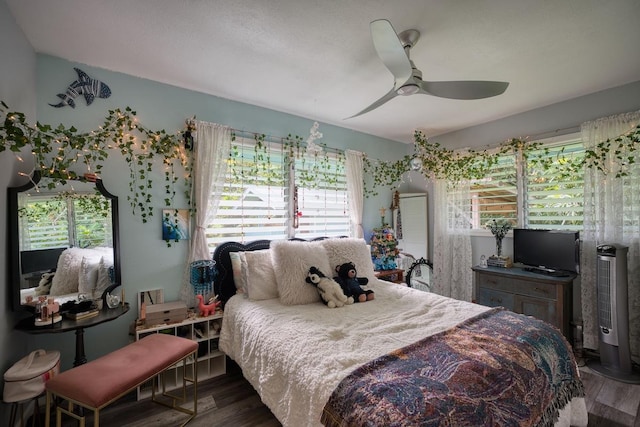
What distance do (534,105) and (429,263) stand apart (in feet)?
7.65

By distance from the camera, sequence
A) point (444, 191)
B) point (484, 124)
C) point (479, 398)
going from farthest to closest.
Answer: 1. point (444, 191)
2. point (484, 124)
3. point (479, 398)

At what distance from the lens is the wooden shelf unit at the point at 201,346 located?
220cm

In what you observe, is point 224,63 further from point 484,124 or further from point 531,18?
point 484,124

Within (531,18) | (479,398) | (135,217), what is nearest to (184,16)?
(135,217)

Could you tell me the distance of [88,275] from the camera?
2.07m

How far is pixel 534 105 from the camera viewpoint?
3109 mm

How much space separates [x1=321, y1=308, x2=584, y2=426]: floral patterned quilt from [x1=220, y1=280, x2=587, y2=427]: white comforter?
11 centimetres

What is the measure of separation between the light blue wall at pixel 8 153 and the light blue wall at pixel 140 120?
215 millimetres

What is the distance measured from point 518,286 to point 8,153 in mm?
4413

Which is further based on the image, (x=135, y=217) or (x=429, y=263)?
(x=429, y=263)

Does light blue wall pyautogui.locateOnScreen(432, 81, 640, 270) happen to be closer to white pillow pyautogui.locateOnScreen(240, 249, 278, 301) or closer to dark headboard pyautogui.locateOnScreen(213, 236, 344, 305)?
white pillow pyautogui.locateOnScreen(240, 249, 278, 301)

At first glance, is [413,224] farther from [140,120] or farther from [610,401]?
[140,120]

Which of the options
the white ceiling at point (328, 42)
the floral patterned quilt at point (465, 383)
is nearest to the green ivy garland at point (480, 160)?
the white ceiling at point (328, 42)

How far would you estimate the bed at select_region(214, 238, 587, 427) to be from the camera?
1078 mm
